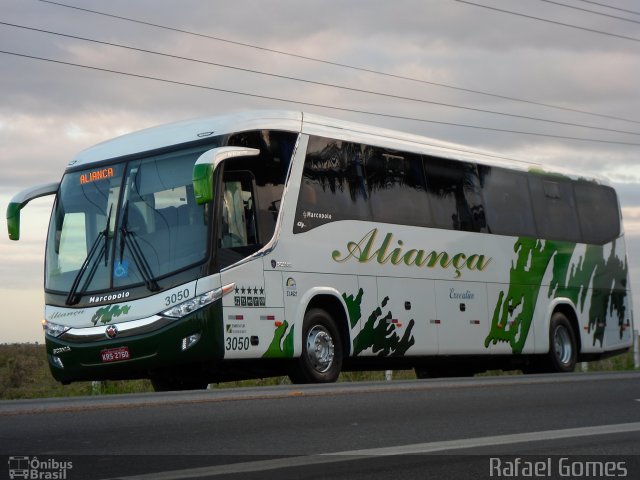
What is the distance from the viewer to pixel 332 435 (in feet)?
29.1

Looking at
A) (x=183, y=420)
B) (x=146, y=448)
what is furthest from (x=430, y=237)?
(x=146, y=448)

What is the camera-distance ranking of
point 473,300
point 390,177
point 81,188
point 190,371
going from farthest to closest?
1. point 473,300
2. point 390,177
3. point 81,188
4. point 190,371

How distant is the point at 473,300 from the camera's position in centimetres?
2042

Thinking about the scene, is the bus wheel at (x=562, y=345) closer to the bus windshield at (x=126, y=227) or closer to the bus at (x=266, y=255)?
the bus at (x=266, y=255)

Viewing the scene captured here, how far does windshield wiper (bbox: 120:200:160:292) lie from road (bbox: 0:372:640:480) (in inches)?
115

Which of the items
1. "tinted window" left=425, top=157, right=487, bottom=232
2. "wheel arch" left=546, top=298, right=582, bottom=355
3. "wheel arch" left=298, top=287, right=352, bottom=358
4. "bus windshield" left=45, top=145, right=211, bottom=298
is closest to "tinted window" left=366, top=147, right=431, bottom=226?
"tinted window" left=425, top=157, right=487, bottom=232

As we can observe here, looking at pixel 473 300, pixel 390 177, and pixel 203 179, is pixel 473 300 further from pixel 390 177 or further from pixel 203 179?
pixel 203 179

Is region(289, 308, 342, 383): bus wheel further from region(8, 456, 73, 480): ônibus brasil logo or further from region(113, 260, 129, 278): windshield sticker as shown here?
region(8, 456, 73, 480): ônibus brasil logo

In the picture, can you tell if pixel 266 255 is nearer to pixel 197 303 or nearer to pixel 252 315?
pixel 252 315

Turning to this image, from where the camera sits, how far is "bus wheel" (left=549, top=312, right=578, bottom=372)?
2272 centimetres

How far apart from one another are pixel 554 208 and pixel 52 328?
35.6ft

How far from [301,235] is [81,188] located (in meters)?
3.13

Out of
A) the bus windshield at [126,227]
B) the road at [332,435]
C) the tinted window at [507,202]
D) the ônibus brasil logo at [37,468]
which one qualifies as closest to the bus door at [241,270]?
the bus windshield at [126,227]

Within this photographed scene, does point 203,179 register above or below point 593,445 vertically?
above
